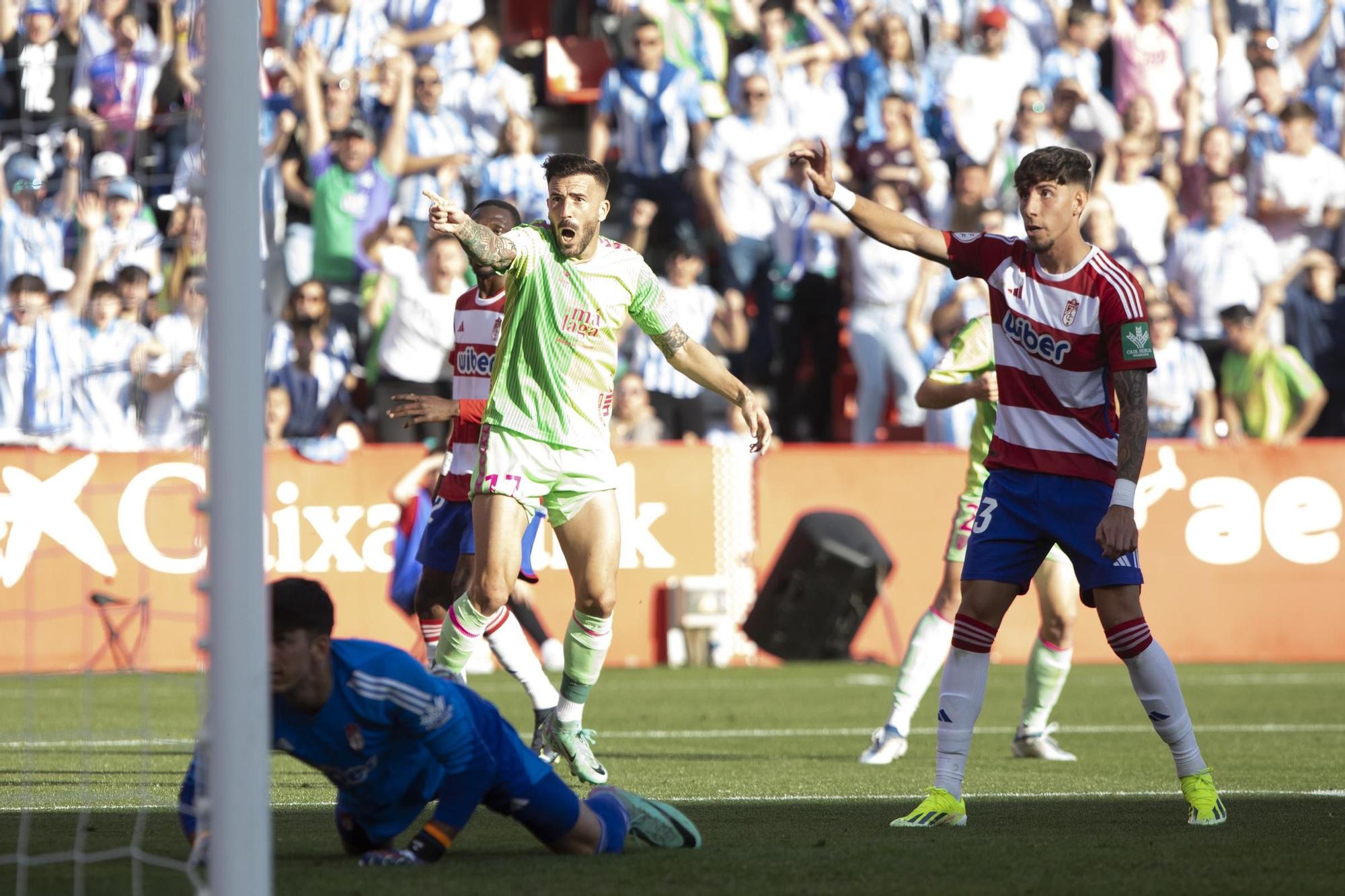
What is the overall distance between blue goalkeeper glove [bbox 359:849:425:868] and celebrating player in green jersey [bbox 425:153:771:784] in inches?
92.4

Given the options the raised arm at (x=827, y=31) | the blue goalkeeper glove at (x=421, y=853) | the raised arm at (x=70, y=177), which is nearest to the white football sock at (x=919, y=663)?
the blue goalkeeper glove at (x=421, y=853)

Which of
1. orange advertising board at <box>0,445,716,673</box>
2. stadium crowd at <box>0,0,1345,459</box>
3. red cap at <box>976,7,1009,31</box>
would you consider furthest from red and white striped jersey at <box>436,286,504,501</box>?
red cap at <box>976,7,1009,31</box>

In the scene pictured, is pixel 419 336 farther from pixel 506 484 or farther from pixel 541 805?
pixel 541 805

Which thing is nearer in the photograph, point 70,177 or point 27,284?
point 70,177

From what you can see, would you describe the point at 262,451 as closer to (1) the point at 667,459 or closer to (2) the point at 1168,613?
(1) the point at 667,459

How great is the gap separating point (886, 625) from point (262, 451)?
11492mm

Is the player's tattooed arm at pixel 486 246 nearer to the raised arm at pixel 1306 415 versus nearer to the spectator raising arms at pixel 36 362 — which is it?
the spectator raising arms at pixel 36 362

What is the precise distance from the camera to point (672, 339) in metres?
7.79

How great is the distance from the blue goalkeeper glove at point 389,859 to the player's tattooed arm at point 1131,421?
2.69 meters

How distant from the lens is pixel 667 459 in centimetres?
1512

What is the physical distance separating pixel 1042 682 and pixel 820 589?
5882 mm

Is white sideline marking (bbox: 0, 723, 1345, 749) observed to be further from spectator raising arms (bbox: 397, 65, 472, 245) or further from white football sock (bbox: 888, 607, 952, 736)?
spectator raising arms (bbox: 397, 65, 472, 245)

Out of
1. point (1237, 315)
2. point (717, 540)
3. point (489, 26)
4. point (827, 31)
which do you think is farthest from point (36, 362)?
point (1237, 315)

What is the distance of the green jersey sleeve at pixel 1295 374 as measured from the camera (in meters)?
16.1
